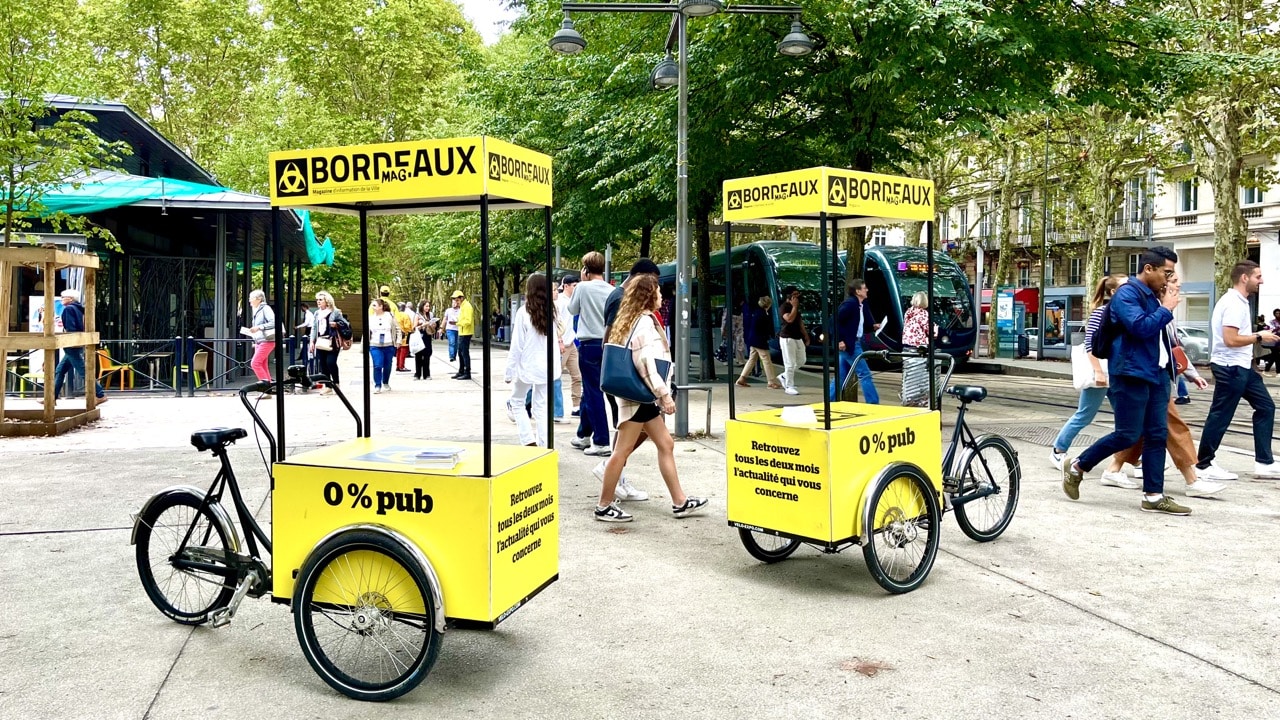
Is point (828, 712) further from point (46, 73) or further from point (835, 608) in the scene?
→ point (46, 73)

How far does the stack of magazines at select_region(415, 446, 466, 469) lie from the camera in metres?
4.06

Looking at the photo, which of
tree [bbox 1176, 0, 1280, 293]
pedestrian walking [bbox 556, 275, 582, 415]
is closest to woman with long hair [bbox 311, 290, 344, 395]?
pedestrian walking [bbox 556, 275, 582, 415]

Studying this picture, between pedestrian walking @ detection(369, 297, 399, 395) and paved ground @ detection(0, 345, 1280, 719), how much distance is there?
867cm

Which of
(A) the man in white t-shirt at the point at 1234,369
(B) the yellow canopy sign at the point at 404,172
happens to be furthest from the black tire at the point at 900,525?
(A) the man in white t-shirt at the point at 1234,369

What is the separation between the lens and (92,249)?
711 inches

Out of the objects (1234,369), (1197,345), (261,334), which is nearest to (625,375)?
(1234,369)

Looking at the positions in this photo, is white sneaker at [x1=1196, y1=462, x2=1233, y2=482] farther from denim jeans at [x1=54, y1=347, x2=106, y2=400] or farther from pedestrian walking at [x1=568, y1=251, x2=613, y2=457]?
denim jeans at [x1=54, y1=347, x2=106, y2=400]

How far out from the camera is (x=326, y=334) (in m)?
14.4

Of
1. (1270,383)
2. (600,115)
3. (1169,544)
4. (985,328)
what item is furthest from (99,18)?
(1169,544)

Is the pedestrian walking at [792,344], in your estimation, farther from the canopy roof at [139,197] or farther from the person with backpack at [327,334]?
the canopy roof at [139,197]

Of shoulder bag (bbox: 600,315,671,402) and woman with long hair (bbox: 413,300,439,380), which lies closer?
shoulder bag (bbox: 600,315,671,402)

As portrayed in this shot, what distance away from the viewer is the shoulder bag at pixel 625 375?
6242mm

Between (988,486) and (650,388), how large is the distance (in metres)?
2.06

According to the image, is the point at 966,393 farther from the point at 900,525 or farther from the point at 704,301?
the point at 704,301
